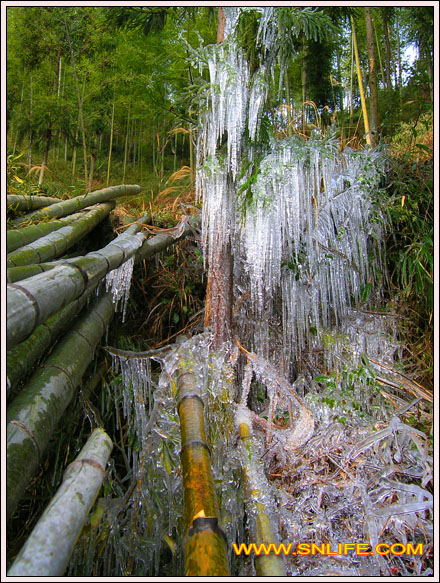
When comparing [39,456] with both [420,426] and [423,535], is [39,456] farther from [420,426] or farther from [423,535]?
[420,426]

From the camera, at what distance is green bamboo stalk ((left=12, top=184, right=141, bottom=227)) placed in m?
2.58

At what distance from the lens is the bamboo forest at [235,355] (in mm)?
1425

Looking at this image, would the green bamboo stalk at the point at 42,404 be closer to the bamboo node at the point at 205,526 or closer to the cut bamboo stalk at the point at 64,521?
the cut bamboo stalk at the point at 64,521

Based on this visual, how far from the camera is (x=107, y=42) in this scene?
5945 millimetres

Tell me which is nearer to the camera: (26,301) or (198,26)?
(26,301)

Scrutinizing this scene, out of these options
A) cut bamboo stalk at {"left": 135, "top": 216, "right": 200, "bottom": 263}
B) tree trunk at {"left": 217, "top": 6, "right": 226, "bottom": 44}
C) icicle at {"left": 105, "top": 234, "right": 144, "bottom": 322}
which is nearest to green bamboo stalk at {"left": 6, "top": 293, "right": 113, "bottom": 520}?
icicle at {"left": 105, "top": 234, "right": 144, "bottom": 322}

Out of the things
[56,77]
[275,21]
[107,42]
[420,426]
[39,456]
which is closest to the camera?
[39,456]

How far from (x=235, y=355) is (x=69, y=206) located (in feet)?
5.73

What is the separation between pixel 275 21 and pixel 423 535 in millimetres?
2821

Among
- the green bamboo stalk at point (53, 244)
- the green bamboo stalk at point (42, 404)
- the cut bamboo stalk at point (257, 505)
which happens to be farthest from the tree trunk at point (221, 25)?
the cut bamboo stalk at point (257, 505)

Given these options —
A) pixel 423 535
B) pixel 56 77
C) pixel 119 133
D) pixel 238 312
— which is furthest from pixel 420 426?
pixel 119 133

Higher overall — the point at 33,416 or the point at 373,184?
the point at 373,184

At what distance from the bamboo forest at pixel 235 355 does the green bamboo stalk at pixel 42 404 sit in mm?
10

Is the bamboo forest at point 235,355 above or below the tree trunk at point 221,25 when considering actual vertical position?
below
